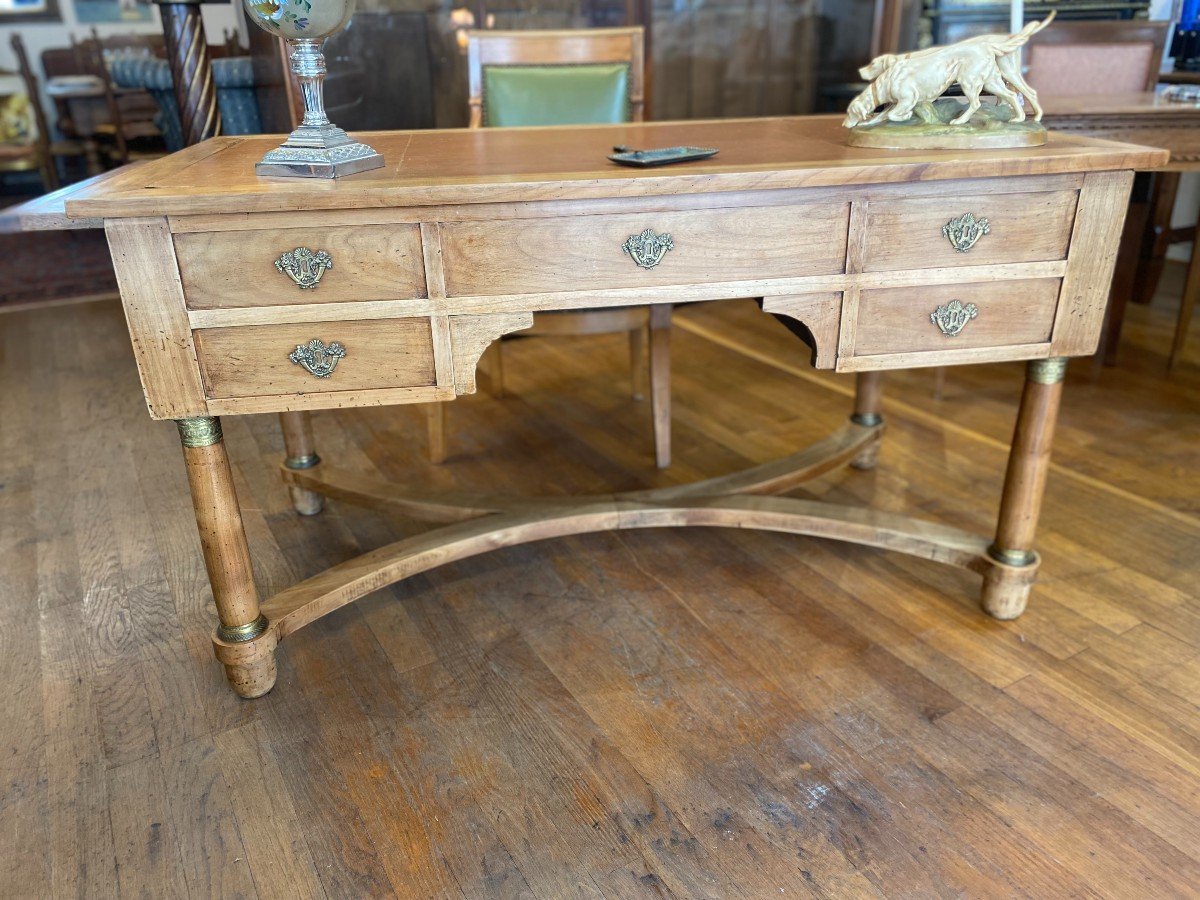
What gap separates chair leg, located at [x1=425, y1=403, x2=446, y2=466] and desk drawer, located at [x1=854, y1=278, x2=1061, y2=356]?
1.10 meters

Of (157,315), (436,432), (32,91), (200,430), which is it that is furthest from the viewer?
(32,91)

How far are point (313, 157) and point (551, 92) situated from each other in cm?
105

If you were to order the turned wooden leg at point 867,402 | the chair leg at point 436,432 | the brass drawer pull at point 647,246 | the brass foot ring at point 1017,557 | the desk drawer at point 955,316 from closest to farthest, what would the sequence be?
the brass drawer pull at point 647,246, the desk drawer at point 955,316, the brass foot ring at point 1017,557, the turned wooden leg at point 867,402, the chair leg at point 436,432

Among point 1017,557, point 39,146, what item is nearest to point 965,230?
point 1017,557

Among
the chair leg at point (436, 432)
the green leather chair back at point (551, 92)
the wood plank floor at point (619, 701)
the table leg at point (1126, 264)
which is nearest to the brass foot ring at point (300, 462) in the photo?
the wood plank floor at point (619, 701)

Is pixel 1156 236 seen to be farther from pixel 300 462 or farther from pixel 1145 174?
pixel 300 462

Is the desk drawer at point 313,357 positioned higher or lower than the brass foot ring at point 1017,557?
higher

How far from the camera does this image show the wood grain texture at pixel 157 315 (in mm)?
1113

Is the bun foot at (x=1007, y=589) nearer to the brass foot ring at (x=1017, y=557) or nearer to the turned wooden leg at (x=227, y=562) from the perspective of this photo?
the brass foot ring at (x=1017, y=557)

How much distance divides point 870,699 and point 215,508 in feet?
3.37

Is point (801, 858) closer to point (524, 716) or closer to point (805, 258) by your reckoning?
point (524, 716)

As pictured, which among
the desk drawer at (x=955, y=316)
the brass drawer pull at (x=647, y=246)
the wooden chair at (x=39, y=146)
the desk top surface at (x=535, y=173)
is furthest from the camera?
the wooden chair at (x=39, y=146)

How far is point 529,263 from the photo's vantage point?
122cm

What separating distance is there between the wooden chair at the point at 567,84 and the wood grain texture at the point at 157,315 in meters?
0.93
